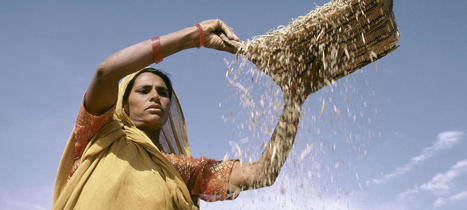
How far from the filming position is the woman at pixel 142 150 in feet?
8.66

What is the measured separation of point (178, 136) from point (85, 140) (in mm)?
1437

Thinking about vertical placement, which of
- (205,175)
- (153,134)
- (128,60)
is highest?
(128,60)

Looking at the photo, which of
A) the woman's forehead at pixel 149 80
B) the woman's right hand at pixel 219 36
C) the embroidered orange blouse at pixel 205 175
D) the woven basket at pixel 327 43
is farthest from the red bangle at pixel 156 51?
the embroidered orange blouse at pixel 205 175

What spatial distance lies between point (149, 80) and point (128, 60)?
87 cm

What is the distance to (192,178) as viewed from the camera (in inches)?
136

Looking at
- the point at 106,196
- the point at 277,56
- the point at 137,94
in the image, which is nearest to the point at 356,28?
the point at 277,56

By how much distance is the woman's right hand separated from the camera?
2.94 meters

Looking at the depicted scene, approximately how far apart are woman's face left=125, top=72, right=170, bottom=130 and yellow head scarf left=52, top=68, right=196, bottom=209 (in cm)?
13

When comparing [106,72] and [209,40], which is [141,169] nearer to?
[106,72]

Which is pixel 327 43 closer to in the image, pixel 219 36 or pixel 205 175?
pixel 219 36

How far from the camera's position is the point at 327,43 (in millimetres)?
2971

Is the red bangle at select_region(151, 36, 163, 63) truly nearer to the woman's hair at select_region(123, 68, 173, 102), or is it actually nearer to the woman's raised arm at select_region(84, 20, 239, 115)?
the woman's raised arm at select_region(84, 20, 239, 115)

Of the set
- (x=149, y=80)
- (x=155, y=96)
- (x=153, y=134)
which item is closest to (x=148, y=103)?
(x=155, y=96)

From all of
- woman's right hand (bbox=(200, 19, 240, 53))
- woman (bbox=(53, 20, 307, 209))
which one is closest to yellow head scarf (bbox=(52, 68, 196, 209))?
woman (bbox=(53, 20, 307, 209))
